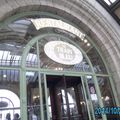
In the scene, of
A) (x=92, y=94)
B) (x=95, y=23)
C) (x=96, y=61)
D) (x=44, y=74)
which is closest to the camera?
(x=44, y=74)

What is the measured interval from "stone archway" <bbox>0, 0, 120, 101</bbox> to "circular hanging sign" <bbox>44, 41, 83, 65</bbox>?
1.20 metres

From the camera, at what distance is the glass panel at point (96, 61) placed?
254 inches

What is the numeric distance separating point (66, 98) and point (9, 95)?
1.83 m

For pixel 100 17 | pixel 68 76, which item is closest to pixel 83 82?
pixel 68 76

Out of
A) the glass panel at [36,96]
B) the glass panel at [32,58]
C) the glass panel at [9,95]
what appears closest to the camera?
the glass panel at [9,95]

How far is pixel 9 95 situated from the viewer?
4363mm

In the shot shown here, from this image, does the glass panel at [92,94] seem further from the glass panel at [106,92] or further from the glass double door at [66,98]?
the glass panel at [106,92]

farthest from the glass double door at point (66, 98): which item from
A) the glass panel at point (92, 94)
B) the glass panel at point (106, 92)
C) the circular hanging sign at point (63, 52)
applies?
the glass panel at point (106, 92)

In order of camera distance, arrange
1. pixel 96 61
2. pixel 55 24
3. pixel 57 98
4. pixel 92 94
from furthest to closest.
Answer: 1. pixel 96 61
2. pixel 55 24
3. pixel 57 98
4. pixel 92 94

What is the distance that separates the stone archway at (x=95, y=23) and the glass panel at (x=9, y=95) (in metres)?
2.83

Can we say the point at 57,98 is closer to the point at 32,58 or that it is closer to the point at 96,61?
the point at 32,58

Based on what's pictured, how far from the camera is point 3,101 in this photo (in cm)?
424

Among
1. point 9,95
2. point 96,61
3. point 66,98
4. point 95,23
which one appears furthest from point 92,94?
point 95,23

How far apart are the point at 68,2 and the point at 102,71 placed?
3.02 meters
